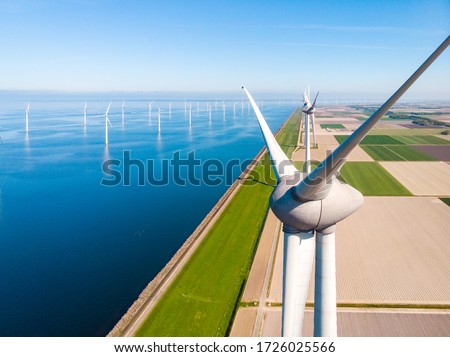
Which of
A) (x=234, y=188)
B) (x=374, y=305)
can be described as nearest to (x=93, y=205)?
(x=234, y=188)

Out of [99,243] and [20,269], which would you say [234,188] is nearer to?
[99,243]

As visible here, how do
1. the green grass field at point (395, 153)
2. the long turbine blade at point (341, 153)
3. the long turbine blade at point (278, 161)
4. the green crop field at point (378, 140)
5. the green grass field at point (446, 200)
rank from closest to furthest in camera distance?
the long turbine blade at point (341, 153) → the long turbine blade at point (278, 161) → the green grass field at point (446, 200) → the green grass field at point (395, 153) → the green crop field at point (378, 140)

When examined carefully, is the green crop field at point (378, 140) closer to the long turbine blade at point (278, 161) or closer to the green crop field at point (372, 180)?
the green crop field at point (372, 180)

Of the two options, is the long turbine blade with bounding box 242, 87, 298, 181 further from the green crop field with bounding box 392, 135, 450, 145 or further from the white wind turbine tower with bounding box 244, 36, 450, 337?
the green crop field with bounding box 392, 135, 450, 145

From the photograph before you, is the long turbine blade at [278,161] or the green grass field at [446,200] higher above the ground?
the long turbine blade at [278,161]

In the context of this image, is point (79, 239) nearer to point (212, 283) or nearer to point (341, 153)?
point (212, 283)

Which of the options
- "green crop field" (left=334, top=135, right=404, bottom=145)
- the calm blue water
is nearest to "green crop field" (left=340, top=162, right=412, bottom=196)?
the calm blue water

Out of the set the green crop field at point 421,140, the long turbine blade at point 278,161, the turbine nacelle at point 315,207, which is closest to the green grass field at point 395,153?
the green crop field at point 421,140
